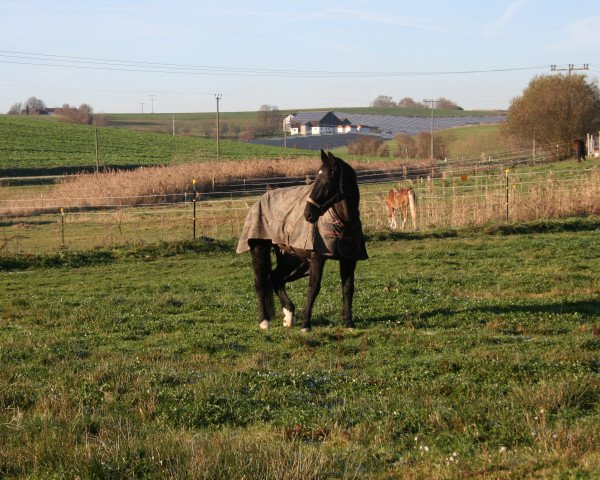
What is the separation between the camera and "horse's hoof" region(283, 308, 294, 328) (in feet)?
39.4

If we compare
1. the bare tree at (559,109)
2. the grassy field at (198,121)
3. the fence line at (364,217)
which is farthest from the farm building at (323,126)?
the fence line at (364,217)

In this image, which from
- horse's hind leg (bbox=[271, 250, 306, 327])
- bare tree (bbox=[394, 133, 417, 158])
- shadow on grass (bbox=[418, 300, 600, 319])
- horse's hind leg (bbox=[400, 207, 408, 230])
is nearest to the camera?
shadow on grass (bbox=[418, 300, 600, 319])

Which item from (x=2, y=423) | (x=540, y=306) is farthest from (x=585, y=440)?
(x=540, y=306)

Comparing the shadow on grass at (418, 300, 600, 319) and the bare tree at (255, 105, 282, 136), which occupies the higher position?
the bare tree at (255, 105, 282, 136)

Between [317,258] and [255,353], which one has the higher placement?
[317,258]

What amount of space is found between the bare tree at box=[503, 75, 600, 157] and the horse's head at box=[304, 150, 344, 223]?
54630 millimetres

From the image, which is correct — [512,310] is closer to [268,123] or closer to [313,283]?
[313,283]

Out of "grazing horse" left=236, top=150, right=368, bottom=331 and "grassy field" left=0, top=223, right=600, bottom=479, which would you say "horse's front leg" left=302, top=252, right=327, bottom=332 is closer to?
"grazing horse" left=236, top=150, right=368, bottom=331

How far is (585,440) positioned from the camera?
19.1 feet

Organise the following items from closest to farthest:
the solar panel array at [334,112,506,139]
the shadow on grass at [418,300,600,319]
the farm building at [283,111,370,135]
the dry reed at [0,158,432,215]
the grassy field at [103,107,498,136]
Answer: the shadow on grass at [418,300,600,319] → the dry reed at [0,158,432,215] → the grassy field at [103,107,498,136] → the solar panel array at [334,112,506,139] → the farm building at [283,111,370,135]

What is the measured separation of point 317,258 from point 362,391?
3920 mm

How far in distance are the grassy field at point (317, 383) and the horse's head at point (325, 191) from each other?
150 cm

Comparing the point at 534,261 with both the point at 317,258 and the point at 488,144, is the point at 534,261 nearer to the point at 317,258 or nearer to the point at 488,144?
the point at 317,258

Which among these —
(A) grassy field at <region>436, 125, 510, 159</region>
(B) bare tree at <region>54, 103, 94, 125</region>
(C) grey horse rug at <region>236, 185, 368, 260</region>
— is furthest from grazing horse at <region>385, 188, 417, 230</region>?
(B) bare tree at <region>54, 103, 94, 125</region>
